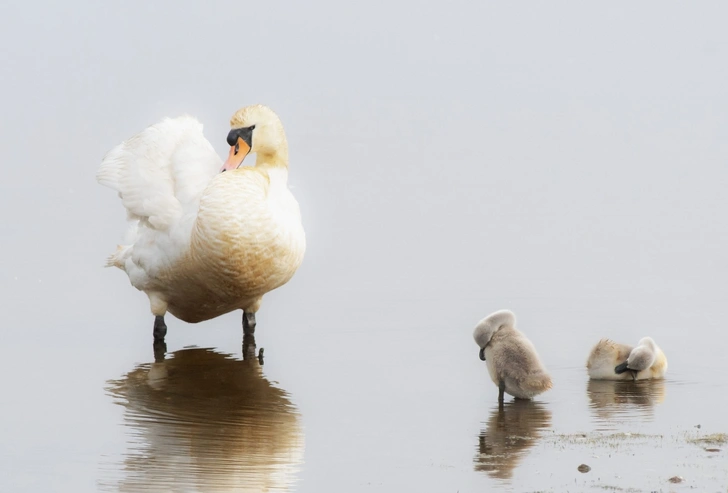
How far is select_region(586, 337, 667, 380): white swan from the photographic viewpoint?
7.17m

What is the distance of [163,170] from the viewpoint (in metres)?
8.61

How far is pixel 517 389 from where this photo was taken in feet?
22.4

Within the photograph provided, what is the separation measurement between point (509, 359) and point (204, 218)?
6.94ft

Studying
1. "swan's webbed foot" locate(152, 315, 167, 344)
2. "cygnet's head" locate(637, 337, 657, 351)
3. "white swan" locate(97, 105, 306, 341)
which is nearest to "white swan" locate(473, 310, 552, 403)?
"cygnet's head" locate(637, 337, 657, 351)

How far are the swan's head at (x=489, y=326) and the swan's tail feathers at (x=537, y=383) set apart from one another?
0.37 metres

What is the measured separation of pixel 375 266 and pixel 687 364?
3.49m

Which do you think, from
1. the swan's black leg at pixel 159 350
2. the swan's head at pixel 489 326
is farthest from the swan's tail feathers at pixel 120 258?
the swan's head at pixel 489 326

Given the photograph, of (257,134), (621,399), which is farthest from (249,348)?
(621,399)

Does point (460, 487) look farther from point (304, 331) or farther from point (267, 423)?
point (304, 331)

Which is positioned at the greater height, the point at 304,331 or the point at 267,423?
the point at 304,331

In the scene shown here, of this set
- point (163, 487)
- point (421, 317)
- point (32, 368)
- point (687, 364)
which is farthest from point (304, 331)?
point (163, 487)

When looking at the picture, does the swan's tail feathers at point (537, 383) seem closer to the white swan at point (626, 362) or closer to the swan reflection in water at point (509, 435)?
the swan reflection in water at point (509, 435)

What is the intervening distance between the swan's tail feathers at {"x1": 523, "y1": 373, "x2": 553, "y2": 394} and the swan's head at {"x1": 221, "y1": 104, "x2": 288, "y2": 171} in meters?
2.80

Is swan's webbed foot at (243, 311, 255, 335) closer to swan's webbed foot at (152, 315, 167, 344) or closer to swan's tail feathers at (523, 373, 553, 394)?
swan's webbed foot at (152, 315, 167, 344)
